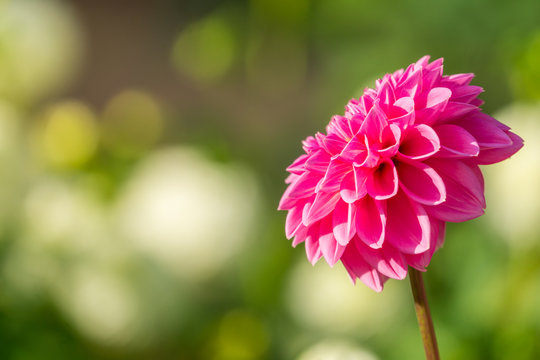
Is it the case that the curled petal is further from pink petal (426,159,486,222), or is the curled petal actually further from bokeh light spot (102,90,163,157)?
bokeh light spot (102,90,163,157)

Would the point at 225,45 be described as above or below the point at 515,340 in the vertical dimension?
above

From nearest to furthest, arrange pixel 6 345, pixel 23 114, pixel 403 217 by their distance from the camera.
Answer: pixel 403 217 → pixel 6 345 → pixel 23 114

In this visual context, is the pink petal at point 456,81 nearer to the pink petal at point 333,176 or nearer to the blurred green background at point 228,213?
the pink petal at point 333,176

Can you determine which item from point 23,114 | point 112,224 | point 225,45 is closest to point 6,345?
point 112,224

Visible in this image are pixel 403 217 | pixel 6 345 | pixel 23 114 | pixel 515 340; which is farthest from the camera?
pixel 23 114


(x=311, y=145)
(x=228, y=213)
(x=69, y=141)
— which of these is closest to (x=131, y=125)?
(x=69, y=141)

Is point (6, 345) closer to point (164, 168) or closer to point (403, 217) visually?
point (164, 168)

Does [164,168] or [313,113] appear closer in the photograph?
[164,168]
